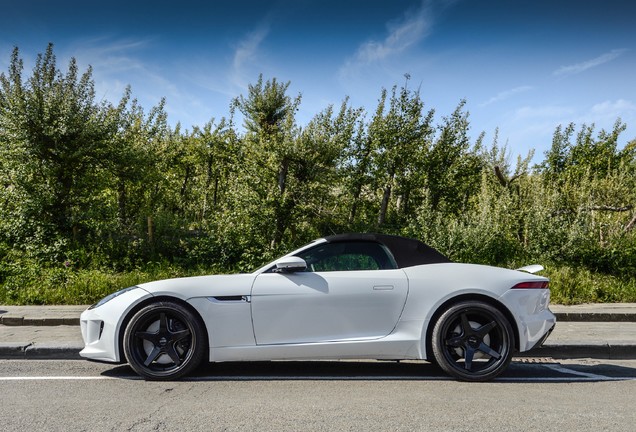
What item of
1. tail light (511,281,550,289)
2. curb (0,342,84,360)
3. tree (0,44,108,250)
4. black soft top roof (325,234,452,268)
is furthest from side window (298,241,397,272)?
tree (0,44,108,250)

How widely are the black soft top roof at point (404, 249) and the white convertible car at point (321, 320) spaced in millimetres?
204

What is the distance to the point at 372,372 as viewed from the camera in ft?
18.6

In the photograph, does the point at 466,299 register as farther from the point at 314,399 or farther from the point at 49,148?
the point at 49,148

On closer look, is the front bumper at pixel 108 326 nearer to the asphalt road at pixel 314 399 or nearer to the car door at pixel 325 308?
the asphalt road at pixel 314 399

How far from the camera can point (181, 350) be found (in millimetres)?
5152

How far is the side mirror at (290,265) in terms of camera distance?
509 centimetres

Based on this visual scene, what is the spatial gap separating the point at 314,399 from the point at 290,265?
1.22 m

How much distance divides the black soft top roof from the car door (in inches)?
12.0

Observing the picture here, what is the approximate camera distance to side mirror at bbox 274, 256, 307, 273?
5.09 m

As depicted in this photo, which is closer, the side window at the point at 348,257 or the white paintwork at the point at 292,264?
the white paintwork at the point at 292,264

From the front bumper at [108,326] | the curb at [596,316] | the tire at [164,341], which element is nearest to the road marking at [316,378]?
the tire at [164,341]

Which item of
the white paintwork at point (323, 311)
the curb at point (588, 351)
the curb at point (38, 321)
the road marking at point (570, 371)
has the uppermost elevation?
the white paintwork at point (323, 311)

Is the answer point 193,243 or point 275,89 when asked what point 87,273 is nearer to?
point 193,243

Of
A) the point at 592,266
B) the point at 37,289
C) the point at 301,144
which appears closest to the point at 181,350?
the point at 37,289
